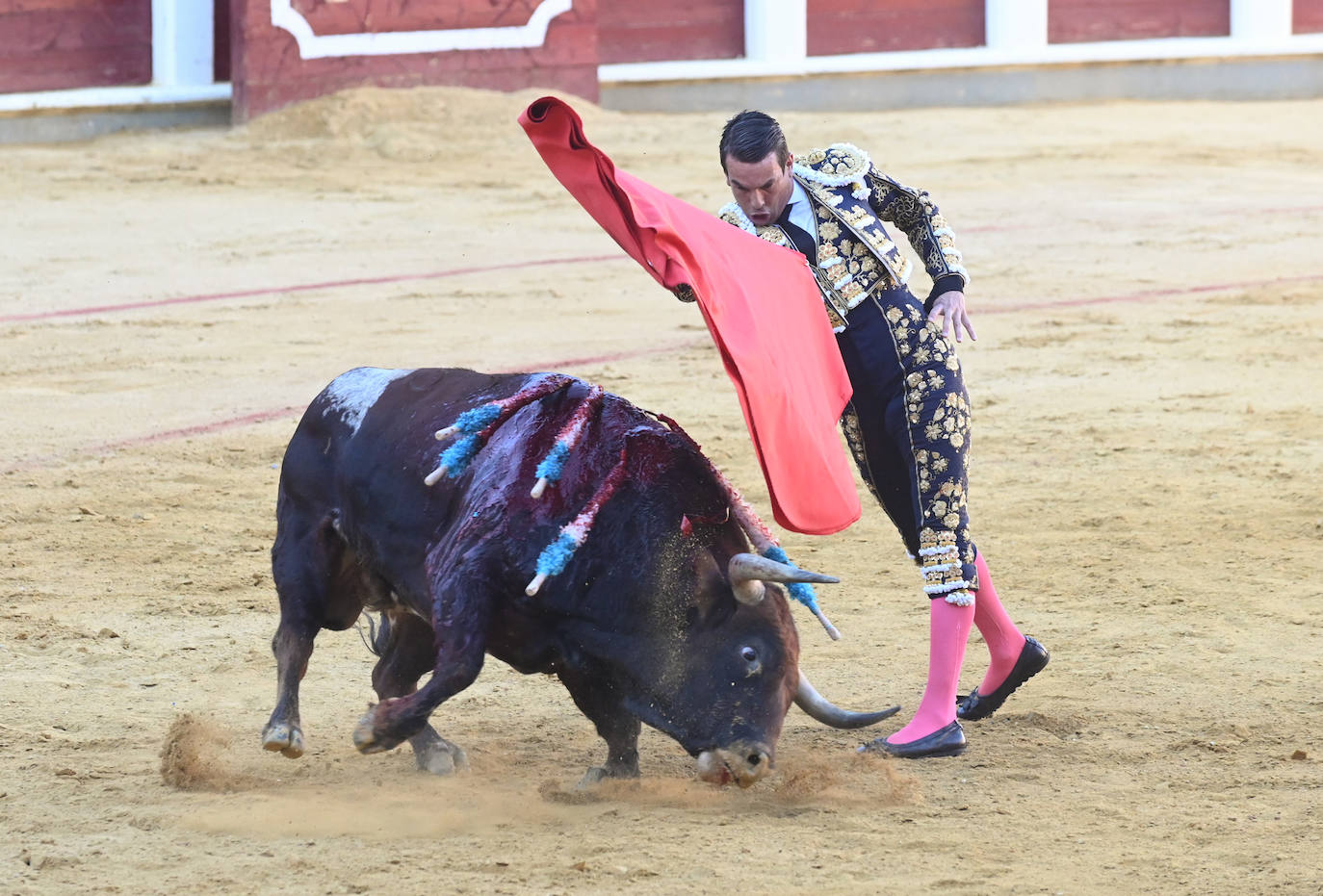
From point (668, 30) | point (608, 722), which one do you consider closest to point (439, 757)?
point (608, 722)

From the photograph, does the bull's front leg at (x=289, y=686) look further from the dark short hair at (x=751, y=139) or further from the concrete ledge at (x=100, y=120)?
the concrete ledge at (x=100, y=120)

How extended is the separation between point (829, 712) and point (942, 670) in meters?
0.33

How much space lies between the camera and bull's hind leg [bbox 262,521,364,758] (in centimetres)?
340

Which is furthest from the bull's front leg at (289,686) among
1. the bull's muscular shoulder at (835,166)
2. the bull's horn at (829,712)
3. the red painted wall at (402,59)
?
the red painted wall at (402,59)

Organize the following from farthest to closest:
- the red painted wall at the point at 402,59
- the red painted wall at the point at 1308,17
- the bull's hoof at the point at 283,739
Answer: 1. the red painted wall at the point at 1308,17
2. the red painted wall at the point at 402,59
3. the bull's hoof at the point at 283,739

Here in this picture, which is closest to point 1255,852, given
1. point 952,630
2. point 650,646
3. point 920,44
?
point 952,630

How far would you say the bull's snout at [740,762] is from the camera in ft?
9.84

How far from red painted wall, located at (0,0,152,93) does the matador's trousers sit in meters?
8.99

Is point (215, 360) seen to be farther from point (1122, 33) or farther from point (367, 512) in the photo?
point (1122, 33)

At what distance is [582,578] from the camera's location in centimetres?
305

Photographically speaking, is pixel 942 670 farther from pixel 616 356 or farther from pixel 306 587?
pixel 616 356

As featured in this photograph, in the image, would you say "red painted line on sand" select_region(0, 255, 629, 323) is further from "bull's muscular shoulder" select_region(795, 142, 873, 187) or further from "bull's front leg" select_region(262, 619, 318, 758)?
"bull's muscular shoulder" select_region(795, 142, 873, 187)

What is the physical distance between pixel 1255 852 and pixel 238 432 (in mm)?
3819

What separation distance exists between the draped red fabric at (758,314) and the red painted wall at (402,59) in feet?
28.3
